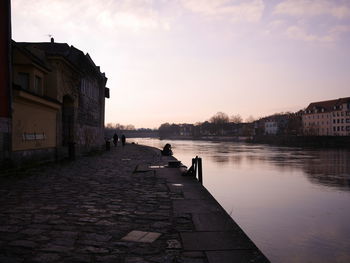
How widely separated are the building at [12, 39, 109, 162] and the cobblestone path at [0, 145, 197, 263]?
450 cm

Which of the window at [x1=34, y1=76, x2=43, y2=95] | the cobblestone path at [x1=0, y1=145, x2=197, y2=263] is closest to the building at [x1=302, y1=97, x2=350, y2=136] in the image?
the window at [x1=34, y1=76, x2=43, y2=95]

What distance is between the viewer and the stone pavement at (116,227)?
420cm

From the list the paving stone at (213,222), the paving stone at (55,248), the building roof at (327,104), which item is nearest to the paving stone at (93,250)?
the paving stone at (55,248)

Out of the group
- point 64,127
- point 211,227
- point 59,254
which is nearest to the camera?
point 59,254

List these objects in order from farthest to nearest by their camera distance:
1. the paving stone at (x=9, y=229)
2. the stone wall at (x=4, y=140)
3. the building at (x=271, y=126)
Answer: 1. the building at (x=271, y=126)
2. the stone wall at (x=4, y=140)
3. the paving stone at (x=9, y=229)

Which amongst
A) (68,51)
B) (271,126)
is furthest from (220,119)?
(68,51)

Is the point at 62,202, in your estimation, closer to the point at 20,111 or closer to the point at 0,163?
the point at 0,163

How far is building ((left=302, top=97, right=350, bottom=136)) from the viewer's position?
9069cm

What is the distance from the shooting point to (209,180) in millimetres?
19344

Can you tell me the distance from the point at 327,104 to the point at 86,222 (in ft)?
346

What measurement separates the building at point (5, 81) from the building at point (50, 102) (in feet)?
1.81

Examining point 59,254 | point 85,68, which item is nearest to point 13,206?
point 59,254

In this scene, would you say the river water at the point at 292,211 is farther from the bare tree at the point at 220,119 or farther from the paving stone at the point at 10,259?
the bare tree at the point at 220,119

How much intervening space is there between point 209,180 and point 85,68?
41.0ft
